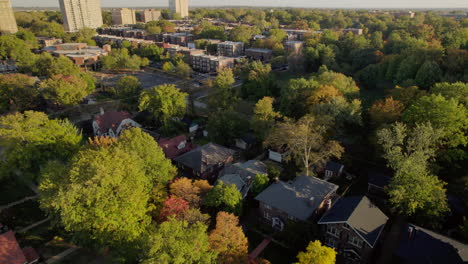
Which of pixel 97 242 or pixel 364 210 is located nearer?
pixel 97 242

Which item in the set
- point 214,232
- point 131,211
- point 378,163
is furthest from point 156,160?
point 378,163

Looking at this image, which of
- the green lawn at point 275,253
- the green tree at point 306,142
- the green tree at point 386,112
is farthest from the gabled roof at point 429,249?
the green tree at point 386,112

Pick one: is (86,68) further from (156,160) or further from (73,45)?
(156,160)

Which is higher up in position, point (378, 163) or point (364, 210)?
point (364, 210)

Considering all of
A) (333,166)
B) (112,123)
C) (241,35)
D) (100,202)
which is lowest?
(112,123)

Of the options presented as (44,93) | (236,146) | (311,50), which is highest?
(311,50)

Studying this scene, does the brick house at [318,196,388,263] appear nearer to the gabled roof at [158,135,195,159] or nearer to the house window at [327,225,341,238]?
the house window at [327,225,341,238]

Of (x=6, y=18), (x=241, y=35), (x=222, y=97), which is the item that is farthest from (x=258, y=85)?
(x=6, y=18)

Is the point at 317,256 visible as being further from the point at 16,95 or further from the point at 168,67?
the point at 168,67
